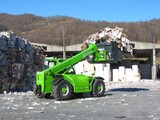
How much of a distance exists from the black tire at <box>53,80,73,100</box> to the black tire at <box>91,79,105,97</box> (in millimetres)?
1279

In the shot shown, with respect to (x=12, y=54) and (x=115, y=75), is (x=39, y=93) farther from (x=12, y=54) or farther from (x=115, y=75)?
(x=115, y=75)

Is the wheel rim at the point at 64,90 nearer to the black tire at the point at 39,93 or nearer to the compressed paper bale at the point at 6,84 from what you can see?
the black tire at the point at 39,93

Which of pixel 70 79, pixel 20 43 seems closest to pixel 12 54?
pixel 20 43

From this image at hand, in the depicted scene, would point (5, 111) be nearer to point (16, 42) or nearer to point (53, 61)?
point (53, 61)

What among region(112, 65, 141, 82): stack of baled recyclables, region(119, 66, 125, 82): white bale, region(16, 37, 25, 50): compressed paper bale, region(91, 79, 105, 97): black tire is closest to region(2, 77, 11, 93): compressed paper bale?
region(16, 37, 25, 50): compressed paper bale

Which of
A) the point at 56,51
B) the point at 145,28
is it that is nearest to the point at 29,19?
the point at 145,28

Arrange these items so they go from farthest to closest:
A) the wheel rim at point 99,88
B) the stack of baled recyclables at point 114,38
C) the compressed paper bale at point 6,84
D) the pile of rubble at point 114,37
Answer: the stack of baled recyclables at point 114,38 → the pile of rubble at point 114,37 → the compressed paper bale at point 6,84 → the wheel rim at point 99,88

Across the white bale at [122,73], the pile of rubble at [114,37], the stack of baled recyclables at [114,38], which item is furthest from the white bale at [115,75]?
the pile of rubble at [114,37]

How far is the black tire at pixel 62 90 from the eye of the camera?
15953mm

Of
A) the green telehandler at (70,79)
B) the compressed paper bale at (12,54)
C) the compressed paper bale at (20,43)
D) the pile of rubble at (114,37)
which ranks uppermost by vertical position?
the pile of rubble at (114,37)

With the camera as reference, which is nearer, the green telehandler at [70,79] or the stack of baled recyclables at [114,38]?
the green telehandler at [70,79]

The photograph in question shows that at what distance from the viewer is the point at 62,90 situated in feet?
53.4

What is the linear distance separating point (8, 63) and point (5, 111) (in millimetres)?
9500

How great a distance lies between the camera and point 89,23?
435 ft
